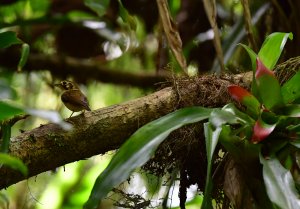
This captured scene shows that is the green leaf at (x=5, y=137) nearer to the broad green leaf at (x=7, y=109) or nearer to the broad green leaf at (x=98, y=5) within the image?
the broad green leaf at (x=7, y=109)

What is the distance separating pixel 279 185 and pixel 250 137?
13 cm

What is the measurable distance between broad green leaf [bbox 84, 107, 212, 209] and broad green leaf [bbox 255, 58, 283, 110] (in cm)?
12

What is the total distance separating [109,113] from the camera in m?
1.14

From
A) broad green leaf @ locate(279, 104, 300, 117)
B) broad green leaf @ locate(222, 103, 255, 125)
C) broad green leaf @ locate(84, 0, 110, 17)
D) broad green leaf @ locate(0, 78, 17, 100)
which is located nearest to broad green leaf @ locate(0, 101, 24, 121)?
broad green leaf @ locate(0, 78, 17, 100)

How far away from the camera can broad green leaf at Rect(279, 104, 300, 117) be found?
39.0 inches

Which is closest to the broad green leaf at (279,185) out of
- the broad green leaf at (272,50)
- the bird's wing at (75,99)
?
the broad green leaf at (272,50)

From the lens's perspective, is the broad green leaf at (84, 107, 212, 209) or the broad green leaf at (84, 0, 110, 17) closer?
the broad green leaf at (84, 107, 212, 209)

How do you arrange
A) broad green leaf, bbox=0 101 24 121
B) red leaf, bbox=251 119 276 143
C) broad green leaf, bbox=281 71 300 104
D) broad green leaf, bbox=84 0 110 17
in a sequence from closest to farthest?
broad green leaf, bbox=0 101 24 121 → red leaf, bbox=251 119 276 143 → broad green leaf, bbox=281 71 300 104 → broad green leaf, bbox=84 0 110 17

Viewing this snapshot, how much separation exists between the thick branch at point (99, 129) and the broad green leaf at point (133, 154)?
20cm

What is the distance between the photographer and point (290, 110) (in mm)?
1010

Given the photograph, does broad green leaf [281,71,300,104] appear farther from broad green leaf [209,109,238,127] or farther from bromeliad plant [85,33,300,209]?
broad green leaf [209,109,238,127]

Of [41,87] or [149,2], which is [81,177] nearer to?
[41,87]

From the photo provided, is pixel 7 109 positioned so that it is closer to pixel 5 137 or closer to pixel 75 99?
pixel 5 137

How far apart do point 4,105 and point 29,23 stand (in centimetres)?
105
